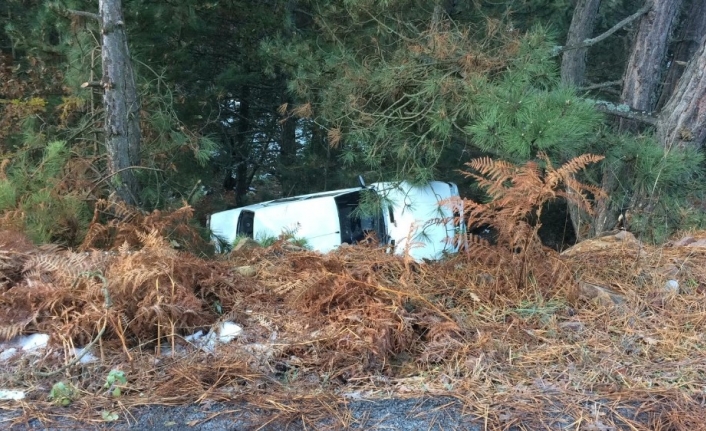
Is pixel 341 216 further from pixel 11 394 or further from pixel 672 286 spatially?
pixel 11 394

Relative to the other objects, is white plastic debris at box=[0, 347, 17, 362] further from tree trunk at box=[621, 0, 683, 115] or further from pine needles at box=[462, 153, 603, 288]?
tree trunk at box=[621, 0, 683, 115]

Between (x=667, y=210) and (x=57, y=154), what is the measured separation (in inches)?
210

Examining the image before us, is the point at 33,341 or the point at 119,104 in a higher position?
the point at 119,104

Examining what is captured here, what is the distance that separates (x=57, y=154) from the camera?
5.29m

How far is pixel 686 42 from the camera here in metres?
9.12

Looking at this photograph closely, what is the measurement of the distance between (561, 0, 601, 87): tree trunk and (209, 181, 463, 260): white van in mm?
2619

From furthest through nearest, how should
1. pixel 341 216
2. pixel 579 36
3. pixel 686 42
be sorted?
pixel 686 42
pixel 341 216
pixel 579 36

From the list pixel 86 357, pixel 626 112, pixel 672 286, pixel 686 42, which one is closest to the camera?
pixel 86 357

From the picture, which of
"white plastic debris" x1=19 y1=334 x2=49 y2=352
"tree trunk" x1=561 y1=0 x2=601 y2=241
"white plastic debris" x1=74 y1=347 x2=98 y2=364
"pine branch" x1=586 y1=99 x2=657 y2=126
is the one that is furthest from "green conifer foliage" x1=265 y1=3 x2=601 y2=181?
"white plastic debris" x1=19 y1=334 x2=49 y2=352

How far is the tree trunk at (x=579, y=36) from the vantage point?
8.45 metres

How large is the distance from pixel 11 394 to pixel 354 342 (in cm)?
148

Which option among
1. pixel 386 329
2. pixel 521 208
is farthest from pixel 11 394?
pixel 521 208

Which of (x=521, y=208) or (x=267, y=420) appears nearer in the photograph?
(x=267, y=420)

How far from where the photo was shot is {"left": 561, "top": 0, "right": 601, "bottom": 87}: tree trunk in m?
8.45
